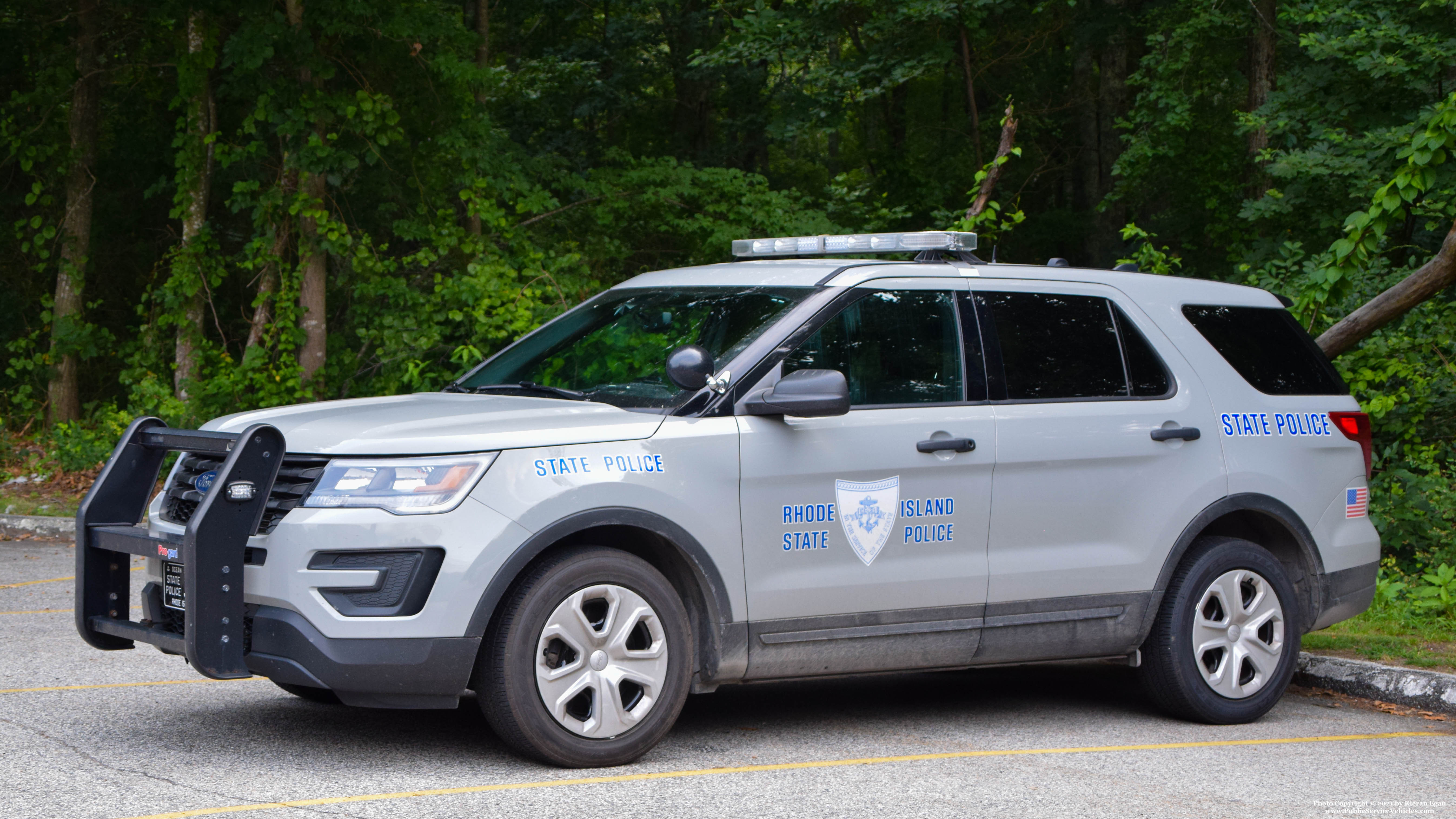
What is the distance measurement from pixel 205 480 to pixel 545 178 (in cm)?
1331

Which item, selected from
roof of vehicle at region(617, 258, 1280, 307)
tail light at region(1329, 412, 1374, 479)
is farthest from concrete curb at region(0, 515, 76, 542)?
tail light at region(1329, 412, 1374, 479)

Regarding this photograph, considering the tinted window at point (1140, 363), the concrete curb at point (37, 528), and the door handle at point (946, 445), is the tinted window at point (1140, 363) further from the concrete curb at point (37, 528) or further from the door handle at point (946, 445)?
the concrete curb at point (37, 528)

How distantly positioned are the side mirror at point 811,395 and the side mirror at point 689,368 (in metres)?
0.27

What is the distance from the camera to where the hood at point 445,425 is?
4.88 m

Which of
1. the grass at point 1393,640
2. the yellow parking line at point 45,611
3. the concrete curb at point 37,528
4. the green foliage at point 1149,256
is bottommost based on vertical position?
the concrete curb at point 37,528

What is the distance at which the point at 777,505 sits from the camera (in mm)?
5402

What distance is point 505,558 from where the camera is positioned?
16.0 ft

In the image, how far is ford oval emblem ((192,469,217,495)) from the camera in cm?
514

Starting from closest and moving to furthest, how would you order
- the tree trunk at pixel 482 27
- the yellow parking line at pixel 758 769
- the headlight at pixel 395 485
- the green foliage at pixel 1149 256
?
the yellow parking line at pixel 758 769, the headlight at pixel 395 485, the green foliage at pixel 1149 256, the tree trunk at pixel 482 27

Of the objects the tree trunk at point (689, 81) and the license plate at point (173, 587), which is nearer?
the license plate at point (173, 587)

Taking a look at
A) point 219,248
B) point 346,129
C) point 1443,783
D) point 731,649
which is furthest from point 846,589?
point 219,248

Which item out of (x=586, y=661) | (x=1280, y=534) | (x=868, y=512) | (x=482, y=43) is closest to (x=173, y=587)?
(x=586, y=661)

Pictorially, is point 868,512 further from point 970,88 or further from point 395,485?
point 970,88

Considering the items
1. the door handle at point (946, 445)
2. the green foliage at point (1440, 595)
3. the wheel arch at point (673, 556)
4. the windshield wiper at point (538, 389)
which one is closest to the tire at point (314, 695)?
the wheel arch at point (673, 556)
